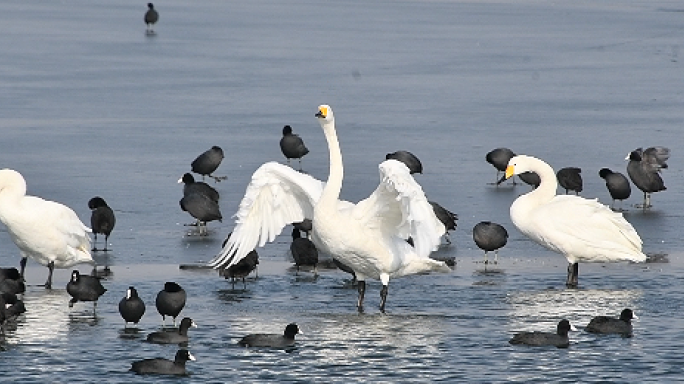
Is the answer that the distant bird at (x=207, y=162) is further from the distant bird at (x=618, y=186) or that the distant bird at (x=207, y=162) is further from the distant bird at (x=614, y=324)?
the distant bird at (x=614, y=324)

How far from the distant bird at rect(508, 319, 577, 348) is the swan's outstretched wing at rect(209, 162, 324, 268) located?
2625mm

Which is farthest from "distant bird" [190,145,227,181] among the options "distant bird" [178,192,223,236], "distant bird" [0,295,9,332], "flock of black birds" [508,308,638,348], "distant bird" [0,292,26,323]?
"flock of black birds" [508,308,638,348]

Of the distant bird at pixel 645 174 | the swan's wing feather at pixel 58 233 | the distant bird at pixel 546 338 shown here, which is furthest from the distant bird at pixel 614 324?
the distant bird at pixel 645 174

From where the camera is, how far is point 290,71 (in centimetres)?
2888

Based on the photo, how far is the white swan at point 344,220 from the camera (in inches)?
484

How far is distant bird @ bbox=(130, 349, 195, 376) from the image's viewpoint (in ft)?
34.0

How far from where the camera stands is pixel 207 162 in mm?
18828

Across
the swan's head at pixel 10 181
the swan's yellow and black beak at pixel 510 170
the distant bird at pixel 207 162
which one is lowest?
the swan's head at pixel 10 181

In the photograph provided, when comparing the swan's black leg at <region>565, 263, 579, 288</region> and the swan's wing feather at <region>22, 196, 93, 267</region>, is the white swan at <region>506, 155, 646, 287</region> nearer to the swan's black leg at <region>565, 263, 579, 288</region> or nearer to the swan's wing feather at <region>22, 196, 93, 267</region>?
the swan's black leg at <region>565, 263, 579, 288</region>

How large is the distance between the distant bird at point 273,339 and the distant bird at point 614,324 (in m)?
2.31

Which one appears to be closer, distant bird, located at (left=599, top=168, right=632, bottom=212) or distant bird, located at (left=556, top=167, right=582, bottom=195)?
distant bird, located at (left=599, top=168, right=632, bottom=212)

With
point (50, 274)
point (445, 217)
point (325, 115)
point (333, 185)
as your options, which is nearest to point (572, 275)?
point (445, 217)

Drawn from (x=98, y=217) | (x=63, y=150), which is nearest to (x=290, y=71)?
(x=63, y=150)

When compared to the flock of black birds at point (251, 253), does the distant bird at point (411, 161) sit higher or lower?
higher
